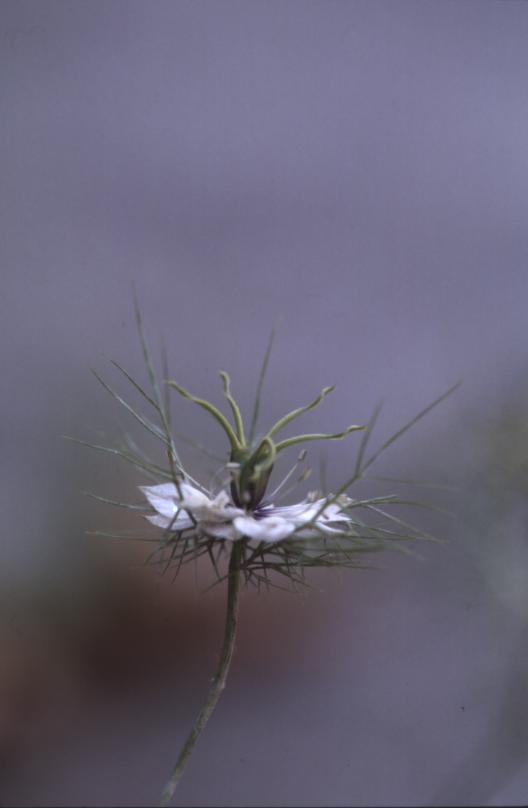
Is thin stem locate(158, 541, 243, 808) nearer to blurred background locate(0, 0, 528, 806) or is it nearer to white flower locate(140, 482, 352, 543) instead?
white flower locate(140, 482, 352, 543)

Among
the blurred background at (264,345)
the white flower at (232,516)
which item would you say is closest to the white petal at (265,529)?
the white flower at (232,516)

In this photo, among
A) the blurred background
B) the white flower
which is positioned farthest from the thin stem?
the blurred background

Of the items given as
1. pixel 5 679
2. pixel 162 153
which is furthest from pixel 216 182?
pixel 5 679

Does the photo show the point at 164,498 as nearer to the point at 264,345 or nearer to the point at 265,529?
the point at 265,529

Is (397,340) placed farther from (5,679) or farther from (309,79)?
(5,679)

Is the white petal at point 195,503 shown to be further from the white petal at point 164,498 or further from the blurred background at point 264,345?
the blurred background at point 264,345
